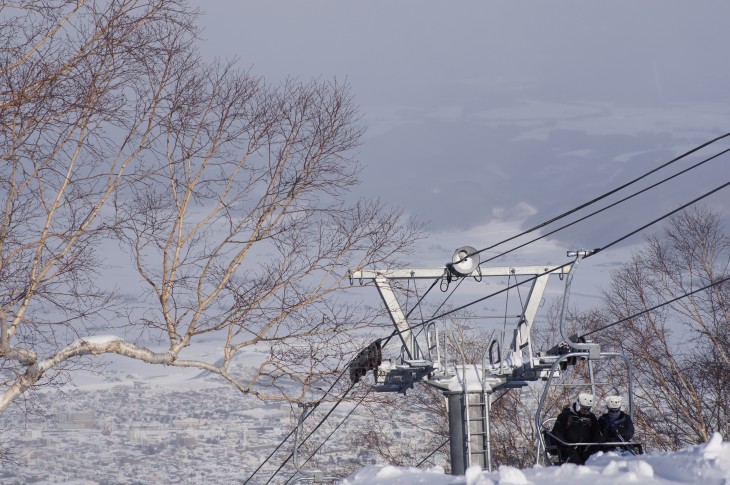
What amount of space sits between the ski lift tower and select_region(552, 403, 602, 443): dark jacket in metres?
2.20

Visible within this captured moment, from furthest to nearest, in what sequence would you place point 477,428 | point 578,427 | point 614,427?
point 477,428 < point 578,427 < point 614,427

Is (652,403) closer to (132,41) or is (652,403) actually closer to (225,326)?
(225,326)

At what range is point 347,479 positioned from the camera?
222 inches

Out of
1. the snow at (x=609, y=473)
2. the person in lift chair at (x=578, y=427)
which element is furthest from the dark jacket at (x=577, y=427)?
the snow at (x=609, y=473)

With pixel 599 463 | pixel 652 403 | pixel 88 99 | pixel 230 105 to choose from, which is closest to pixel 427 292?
pixel 230 105

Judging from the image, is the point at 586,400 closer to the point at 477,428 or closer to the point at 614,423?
the point at 614,423

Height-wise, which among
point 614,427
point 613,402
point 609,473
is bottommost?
point 609,473

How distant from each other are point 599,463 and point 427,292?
10.5m

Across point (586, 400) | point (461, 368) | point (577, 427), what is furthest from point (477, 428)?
point (586, 400)

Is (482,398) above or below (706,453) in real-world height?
above

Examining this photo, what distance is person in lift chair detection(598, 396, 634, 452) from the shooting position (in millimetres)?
11690

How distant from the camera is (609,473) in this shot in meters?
5.33

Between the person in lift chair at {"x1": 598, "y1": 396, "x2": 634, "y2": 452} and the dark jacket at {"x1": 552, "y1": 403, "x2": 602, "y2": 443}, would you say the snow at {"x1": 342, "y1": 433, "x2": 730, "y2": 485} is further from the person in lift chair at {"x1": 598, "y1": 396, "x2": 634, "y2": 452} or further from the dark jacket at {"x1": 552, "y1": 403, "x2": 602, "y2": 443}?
the dark jacket at {"x1": 552, "y1": 403, "x2": 602, "y2": 443}

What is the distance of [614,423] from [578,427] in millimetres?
455
